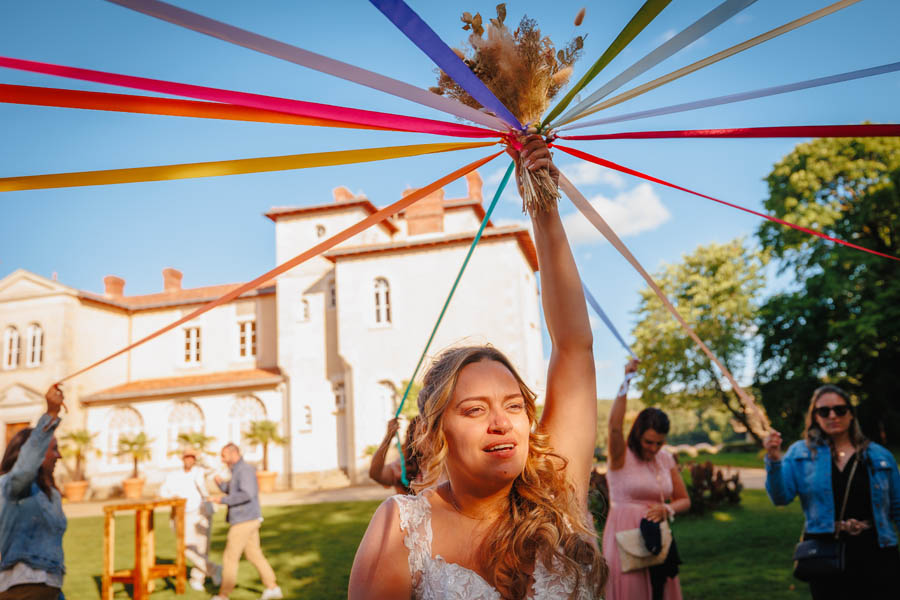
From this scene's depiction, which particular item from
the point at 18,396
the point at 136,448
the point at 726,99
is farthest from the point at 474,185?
the point at 726,99

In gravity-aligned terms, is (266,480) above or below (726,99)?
below

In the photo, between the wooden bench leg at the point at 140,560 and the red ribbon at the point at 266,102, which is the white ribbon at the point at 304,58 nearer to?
the red ribbon at the point at 266,102

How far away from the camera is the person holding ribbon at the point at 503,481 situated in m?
1.72

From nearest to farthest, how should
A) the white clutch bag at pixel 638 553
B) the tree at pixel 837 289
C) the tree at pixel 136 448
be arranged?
1. the white clutch bag at pixel 638 553
2. the tree at pixel 837 289
3. the tree at pixel 136 448

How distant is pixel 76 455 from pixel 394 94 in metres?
29.8

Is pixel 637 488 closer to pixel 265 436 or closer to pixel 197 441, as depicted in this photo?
pixel 265 436

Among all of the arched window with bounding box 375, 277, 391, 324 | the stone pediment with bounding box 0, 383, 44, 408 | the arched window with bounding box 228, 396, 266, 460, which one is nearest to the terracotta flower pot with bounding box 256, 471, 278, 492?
the arched window with bounding box 228, 396, 266, 460

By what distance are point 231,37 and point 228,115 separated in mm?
328

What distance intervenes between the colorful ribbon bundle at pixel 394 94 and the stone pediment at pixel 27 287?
3045 cm

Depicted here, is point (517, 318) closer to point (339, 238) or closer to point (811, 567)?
point (811, 567)

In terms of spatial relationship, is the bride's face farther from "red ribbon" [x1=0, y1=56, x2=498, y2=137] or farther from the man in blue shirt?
the man in blue shirt

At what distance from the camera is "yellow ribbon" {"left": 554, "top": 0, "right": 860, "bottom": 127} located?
2.26 meters

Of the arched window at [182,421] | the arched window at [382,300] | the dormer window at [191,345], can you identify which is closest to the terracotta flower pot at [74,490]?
the arched window at [182,421]

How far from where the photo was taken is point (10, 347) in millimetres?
28906
